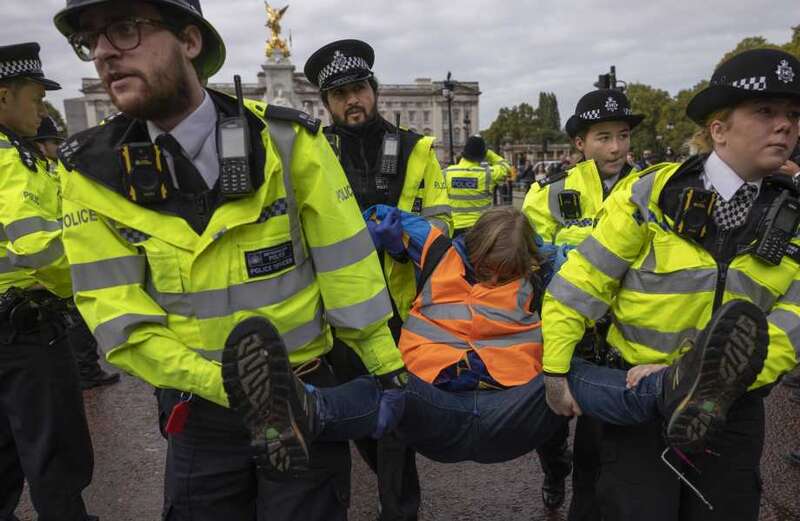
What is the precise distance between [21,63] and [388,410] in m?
2.82

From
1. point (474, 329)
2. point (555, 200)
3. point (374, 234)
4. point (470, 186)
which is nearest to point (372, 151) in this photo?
point (374, 234)

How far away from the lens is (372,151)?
4078 millimetres

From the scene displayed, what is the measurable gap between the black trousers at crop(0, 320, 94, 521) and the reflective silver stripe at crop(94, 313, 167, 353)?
5.07ft

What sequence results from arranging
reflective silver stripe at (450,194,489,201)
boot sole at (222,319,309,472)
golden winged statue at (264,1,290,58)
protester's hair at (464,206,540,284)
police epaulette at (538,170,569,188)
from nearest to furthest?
boot sole at (222,319,309,472) < protester's hair at (464,206,540,284) < police epaulette at (538,170,569,188) < reflective silver stripe at (450,194,489,201) < golden winged statue at (264,1,290,58)

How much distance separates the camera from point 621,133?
169 inches

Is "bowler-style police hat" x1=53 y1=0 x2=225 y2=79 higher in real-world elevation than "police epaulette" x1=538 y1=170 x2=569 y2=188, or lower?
higher

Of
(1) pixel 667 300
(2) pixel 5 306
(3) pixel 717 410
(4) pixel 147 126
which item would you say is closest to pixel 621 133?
(1) pixel 667 300

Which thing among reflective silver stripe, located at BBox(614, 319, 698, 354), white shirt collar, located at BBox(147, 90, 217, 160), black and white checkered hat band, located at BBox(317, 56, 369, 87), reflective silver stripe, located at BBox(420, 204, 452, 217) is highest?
black and white checkered hat band, located at BBox(317, 56, 369, 87)

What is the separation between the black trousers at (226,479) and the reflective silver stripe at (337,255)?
595 millimetres

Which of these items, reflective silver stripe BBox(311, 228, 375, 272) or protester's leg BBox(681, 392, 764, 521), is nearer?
reflective silver stripe BBox(311, 228, 375, 272)

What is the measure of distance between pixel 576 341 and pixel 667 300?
1.27 feet

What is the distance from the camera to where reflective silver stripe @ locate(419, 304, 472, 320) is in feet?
9.52

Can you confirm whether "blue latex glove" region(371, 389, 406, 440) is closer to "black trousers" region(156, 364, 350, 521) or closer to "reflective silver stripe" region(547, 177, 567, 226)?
"black trousers" region(156, 364, 350, 521)

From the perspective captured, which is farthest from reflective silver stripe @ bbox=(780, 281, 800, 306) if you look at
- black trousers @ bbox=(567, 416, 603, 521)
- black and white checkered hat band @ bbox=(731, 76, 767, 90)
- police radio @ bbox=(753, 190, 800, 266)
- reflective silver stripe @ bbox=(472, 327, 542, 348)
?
black trousers @ bbox=(567, 416, 603, 521)
